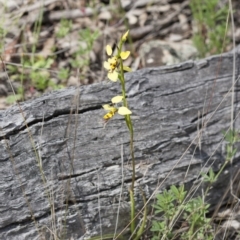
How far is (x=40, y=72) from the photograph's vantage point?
3.30 metres

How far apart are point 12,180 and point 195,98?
1.04 m

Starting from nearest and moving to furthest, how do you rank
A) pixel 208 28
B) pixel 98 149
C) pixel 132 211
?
pixel 132 211 < pixel 98 149 < pixel 208 28

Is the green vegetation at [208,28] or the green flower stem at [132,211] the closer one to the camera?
the green flower stem at [132,211]

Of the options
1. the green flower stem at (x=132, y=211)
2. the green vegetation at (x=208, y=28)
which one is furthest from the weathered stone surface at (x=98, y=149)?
the green vegetation at (x=208, y=28)

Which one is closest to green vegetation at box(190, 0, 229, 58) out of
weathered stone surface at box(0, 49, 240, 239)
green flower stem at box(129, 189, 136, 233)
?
weathered stone surface at box(0, 49, 240, 239)

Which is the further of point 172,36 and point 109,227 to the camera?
point 172,36

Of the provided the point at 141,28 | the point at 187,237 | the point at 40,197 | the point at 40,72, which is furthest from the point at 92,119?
the point at 141,28

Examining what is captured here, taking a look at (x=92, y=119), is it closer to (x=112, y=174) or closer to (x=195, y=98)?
(x=112, y=174)

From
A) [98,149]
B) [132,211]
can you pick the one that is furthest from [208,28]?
[132,211]

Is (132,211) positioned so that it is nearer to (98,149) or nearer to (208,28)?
(98,149)

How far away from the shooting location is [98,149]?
2287 mm

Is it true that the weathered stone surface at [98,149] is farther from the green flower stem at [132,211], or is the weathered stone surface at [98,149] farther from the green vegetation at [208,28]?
the green vegetation at [208,28]

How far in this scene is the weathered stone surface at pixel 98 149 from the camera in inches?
84.2

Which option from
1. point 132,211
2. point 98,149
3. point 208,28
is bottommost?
point 132,211
